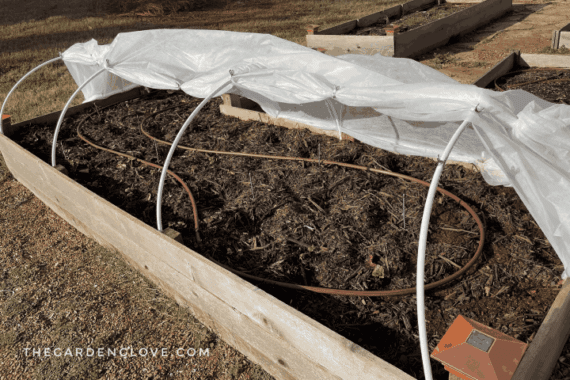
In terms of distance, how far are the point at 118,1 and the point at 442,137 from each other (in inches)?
860

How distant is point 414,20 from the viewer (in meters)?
12.2

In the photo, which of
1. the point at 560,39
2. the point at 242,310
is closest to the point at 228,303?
the point at 242,310

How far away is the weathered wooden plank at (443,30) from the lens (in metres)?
9.38

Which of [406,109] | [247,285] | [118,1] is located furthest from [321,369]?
[118,1]

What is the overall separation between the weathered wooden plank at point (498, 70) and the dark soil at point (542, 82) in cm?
12

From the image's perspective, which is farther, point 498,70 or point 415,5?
point 415,5

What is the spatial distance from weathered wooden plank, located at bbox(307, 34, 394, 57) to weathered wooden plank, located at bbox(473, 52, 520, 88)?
234cm

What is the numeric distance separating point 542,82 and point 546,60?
107 cm

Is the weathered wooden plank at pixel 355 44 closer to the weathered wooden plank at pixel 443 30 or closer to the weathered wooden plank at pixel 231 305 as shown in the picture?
the weathered wooden plank at pixel 443 30

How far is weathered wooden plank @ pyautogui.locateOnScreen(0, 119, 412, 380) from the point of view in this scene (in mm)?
2357

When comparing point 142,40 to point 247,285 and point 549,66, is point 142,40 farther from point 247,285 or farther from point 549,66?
point 549,66

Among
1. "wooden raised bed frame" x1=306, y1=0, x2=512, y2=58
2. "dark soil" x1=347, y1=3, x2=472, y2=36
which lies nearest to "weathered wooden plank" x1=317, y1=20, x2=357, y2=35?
"wooden raised bed frame" x1=306, y1=0, x2=512, y2=58

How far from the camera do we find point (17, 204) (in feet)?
17.7

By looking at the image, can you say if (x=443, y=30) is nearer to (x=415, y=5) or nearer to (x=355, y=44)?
(x=355, y=44)
